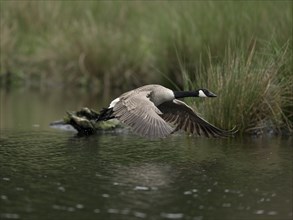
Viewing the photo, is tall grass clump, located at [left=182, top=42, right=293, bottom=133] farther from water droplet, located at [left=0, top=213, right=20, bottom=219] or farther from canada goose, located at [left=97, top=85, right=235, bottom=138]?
water droplet, located at [left=0, top=213, right=20, bottom=219]

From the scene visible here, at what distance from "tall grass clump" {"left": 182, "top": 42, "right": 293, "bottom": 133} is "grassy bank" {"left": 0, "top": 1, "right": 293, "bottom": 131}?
0.02 m

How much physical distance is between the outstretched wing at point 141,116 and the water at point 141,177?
374 mm

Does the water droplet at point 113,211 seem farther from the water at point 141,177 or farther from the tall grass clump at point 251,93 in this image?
the tall grass clump at point 251,93

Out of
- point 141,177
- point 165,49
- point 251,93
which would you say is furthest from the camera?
point 165,49

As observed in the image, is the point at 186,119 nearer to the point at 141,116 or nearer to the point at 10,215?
the point at 141,116

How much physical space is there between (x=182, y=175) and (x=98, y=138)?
315 centimetres

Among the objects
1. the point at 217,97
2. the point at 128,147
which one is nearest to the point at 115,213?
the point at 128,147

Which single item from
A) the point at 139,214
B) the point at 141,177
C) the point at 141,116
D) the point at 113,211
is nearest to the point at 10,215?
the point at 113,211

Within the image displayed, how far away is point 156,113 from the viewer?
922 centimetres

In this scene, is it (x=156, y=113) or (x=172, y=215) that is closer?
(x=172, y=215)

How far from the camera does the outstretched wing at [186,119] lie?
10.4 m

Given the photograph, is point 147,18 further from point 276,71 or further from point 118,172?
point 118,172

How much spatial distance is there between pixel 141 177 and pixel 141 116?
133cm

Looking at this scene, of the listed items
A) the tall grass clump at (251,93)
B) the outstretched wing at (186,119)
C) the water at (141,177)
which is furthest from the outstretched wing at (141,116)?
the tall grass clump at (251,93)
